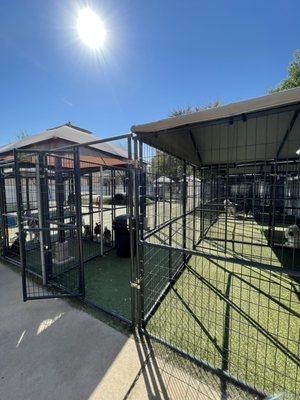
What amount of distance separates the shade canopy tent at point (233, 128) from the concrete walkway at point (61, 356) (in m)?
2.42

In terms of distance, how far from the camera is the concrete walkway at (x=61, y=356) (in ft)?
5.89

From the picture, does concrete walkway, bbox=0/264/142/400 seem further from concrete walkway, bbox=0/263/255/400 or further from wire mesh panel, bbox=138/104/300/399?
wire mesh panel, bbox=138/104/300/399

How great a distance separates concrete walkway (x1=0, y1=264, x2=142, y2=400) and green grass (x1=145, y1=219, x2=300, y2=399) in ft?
1.89

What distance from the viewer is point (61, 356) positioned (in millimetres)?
2164


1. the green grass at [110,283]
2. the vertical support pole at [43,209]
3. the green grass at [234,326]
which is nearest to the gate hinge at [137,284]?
the green grass at [234,326]

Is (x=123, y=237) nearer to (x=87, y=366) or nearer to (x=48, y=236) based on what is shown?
(x=48, y=236)

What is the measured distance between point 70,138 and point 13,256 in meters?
3.46

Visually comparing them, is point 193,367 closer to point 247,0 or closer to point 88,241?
point 88,241

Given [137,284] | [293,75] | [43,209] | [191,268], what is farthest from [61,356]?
[293,75]

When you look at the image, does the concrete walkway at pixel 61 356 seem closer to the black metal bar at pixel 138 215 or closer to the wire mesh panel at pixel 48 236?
the wire mesh panel at pixel 48 236

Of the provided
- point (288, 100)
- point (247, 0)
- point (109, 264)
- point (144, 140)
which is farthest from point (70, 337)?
point (247, 0)

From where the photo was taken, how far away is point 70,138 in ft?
12.7

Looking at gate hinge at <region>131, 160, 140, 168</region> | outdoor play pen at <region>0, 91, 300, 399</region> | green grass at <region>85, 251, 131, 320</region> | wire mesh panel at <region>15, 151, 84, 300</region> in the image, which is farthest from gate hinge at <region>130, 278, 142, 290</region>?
gate hinge at <region>131, 160, 140, 168</region>

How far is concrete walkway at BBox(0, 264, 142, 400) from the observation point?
5.89 ft
